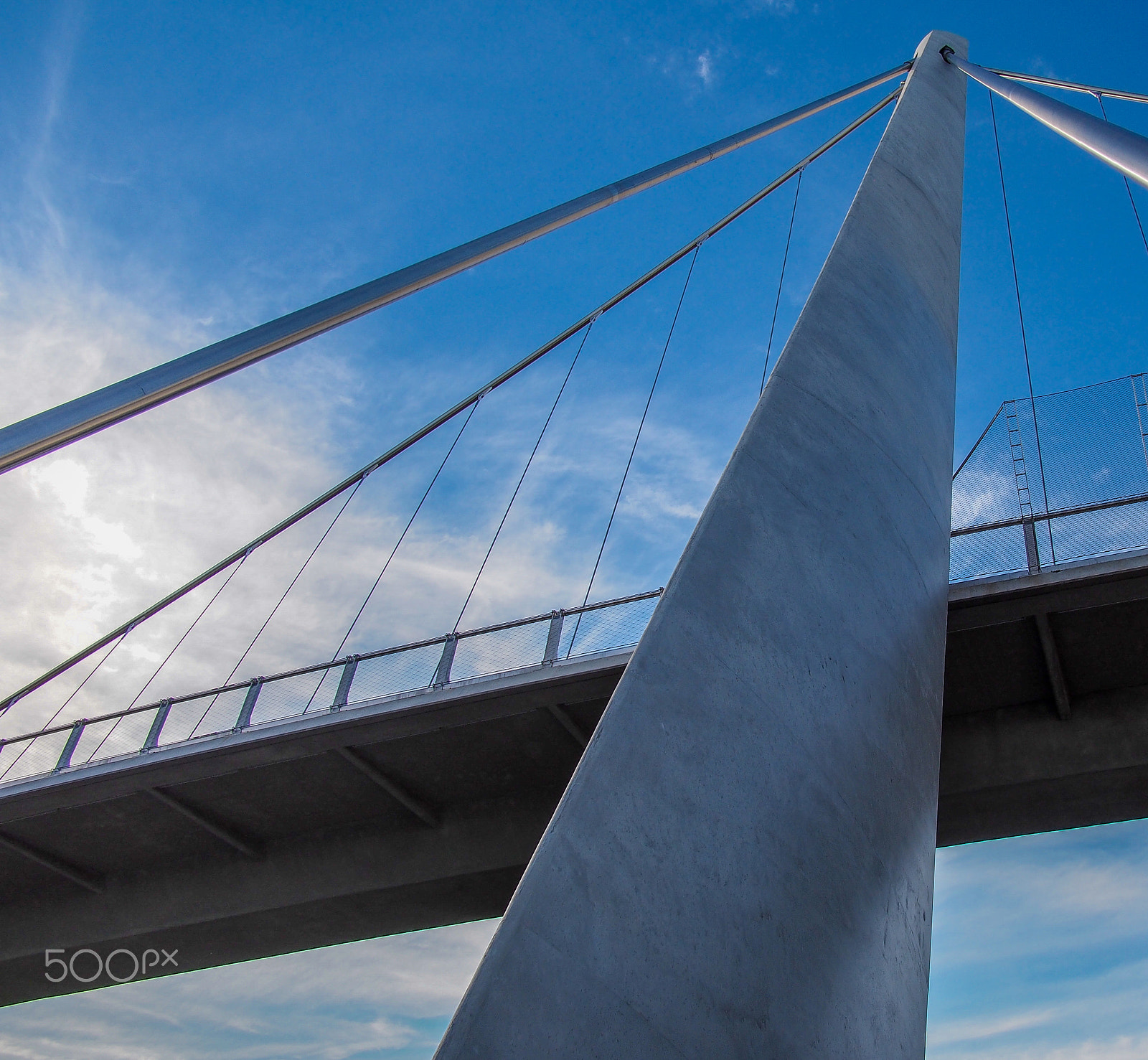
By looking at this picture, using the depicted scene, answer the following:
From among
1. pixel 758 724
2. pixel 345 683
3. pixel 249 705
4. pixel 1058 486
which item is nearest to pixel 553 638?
pixel 345 683

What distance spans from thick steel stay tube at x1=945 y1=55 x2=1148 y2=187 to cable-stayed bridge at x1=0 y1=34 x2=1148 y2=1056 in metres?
0.04

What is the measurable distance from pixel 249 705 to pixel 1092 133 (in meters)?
12.9

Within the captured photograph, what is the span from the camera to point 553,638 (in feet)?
42.3

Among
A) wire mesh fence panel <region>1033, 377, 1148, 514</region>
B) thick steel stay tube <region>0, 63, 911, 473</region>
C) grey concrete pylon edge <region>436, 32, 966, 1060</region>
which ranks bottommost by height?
grey concrete pylon edge <region>436, 32, 966, 1060</region>

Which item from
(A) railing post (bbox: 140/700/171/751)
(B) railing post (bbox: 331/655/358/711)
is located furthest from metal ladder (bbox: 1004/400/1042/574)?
(A) railing post (bbox: 140/700/171/751)

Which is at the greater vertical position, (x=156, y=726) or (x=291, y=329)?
(x=156, y=726)

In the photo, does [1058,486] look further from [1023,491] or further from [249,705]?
[249,705]

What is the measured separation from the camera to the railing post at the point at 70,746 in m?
16.1

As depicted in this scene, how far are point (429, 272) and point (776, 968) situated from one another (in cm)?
735

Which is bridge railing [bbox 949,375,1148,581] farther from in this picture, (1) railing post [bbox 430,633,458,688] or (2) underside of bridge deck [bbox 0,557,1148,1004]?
(1) railing post [bbox 430,633,458,688]

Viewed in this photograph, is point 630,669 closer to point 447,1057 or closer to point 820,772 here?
point 820,772

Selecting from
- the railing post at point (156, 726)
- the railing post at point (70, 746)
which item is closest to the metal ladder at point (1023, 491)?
the railing post at point (156, 726)

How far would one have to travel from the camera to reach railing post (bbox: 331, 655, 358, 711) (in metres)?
14.0

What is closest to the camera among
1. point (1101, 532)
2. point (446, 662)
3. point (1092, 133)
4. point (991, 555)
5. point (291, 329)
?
point (1092, 133)
